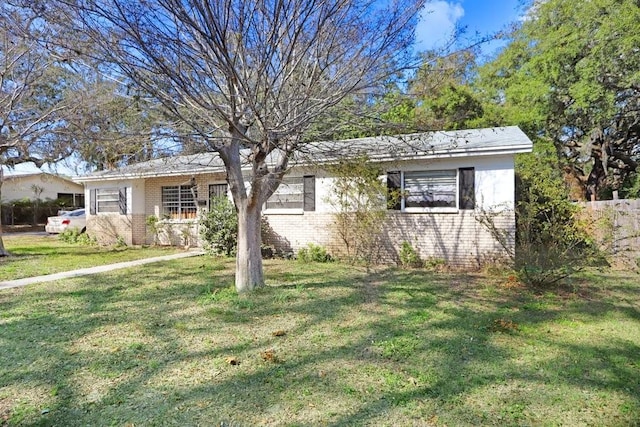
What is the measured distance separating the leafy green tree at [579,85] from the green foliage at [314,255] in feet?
37.0

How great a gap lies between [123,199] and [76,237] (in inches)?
148

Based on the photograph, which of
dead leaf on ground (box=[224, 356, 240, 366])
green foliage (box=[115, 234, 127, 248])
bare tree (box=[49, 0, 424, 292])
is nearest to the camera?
dead leaf on ground (box=[224, 356, 240, 366])

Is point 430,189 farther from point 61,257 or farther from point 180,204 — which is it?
point 61,257

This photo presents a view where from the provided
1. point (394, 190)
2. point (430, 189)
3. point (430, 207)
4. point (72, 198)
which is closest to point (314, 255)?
point (394, 190)

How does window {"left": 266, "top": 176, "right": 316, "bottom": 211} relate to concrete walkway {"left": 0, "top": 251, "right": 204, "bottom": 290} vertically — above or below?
above

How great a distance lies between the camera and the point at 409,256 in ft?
34.0

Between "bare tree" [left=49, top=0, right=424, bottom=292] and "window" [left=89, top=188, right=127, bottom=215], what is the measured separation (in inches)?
410

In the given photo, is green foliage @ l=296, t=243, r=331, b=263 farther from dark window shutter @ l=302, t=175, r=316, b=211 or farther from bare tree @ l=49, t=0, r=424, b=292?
bare tree @ l=49, t=0, r=424, b=292

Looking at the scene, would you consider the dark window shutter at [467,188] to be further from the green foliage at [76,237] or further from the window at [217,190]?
the green foliage at [76,237]

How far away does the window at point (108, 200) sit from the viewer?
15.6m

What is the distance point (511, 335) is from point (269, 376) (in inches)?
127

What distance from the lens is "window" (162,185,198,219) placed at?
14648 millimetres

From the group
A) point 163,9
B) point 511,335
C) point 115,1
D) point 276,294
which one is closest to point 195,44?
point 163,9

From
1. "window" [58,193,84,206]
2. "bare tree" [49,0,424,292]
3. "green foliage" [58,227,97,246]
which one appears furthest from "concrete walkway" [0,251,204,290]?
"window" [58,193,84,206]
